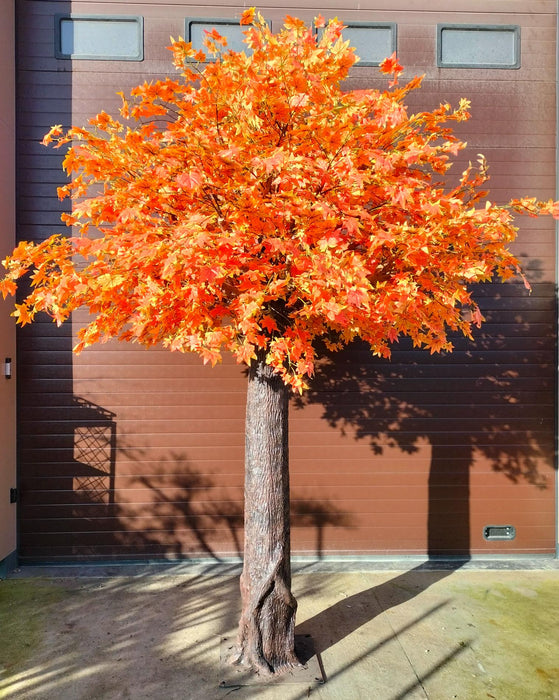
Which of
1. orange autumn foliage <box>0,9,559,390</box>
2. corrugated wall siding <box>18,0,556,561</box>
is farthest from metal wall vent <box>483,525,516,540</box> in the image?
orange autumn foliage <box>0,9,559,390</box>

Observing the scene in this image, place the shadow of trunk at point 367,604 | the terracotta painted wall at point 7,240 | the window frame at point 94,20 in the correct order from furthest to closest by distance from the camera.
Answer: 1. the window frame at point 94,20
2. the terracotta painted wall at point 7,240
3. the shadow of trunk at point 367,604

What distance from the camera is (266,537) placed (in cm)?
382

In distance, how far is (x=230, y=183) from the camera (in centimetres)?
310

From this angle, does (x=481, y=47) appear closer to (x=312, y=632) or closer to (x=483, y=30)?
(x=483, y=30)

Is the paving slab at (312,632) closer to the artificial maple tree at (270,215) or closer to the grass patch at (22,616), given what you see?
the grass patch at (22,616)

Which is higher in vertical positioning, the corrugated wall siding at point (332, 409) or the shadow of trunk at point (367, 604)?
the corrugated wall siding at point (332, 409)

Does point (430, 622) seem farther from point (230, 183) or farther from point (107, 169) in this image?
point (107, 169)

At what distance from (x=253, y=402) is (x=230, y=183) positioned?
1.68 meters

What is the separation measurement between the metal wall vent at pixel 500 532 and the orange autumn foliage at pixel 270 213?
3.74m

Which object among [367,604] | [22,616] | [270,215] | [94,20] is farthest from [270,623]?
[94,20]

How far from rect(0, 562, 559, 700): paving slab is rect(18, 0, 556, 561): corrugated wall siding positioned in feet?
1.55

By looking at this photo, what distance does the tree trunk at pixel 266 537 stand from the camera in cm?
375

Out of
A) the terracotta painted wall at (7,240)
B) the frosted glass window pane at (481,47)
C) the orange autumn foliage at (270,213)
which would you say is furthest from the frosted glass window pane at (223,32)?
the orange autumn foliage at (270,213)

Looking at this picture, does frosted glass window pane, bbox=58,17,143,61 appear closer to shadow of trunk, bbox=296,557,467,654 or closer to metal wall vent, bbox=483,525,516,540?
shadow of trunk, bbox=296,557,467,654
